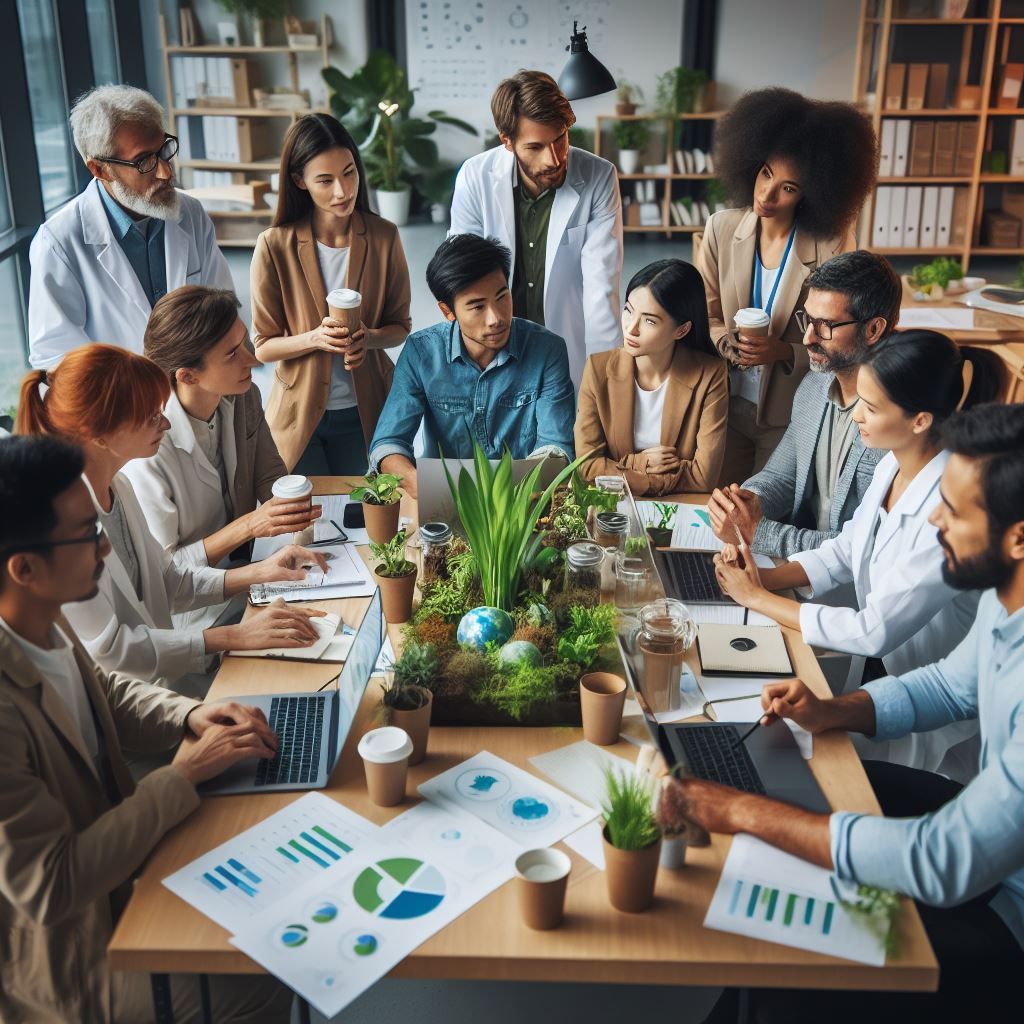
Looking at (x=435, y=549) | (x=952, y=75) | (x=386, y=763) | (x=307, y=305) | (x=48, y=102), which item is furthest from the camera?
(x=952, y=75)

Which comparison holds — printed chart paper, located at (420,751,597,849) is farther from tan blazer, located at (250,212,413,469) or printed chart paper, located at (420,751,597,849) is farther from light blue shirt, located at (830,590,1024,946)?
tan blazer, located at (250,212,413,469)

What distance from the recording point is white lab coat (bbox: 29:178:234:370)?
342 cm

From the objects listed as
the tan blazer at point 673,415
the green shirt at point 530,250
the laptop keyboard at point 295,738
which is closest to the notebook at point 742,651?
the laptop keyboard at point 295,738

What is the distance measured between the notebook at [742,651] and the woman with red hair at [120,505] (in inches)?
33.0

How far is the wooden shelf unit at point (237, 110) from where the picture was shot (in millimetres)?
8281

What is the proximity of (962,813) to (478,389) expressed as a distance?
2.04 m

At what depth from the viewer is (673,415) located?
3.26 meters

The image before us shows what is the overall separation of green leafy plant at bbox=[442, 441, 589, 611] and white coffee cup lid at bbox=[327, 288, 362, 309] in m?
1.07

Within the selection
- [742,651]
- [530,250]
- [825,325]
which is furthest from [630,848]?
[530,250]

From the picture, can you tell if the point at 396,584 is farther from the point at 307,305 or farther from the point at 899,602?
the point at 307,305

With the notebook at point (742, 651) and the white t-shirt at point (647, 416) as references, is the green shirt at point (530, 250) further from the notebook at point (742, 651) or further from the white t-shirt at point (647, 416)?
the notebook at point (742, 651)

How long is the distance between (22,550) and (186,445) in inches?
46.4

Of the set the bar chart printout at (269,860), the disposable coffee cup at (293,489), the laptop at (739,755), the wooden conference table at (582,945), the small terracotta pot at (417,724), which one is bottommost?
the wooden conference table at (582,945)

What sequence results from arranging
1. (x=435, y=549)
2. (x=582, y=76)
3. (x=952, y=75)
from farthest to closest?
(x=952, y=75) < (x=582, y=76) < (x=435, y=549)
